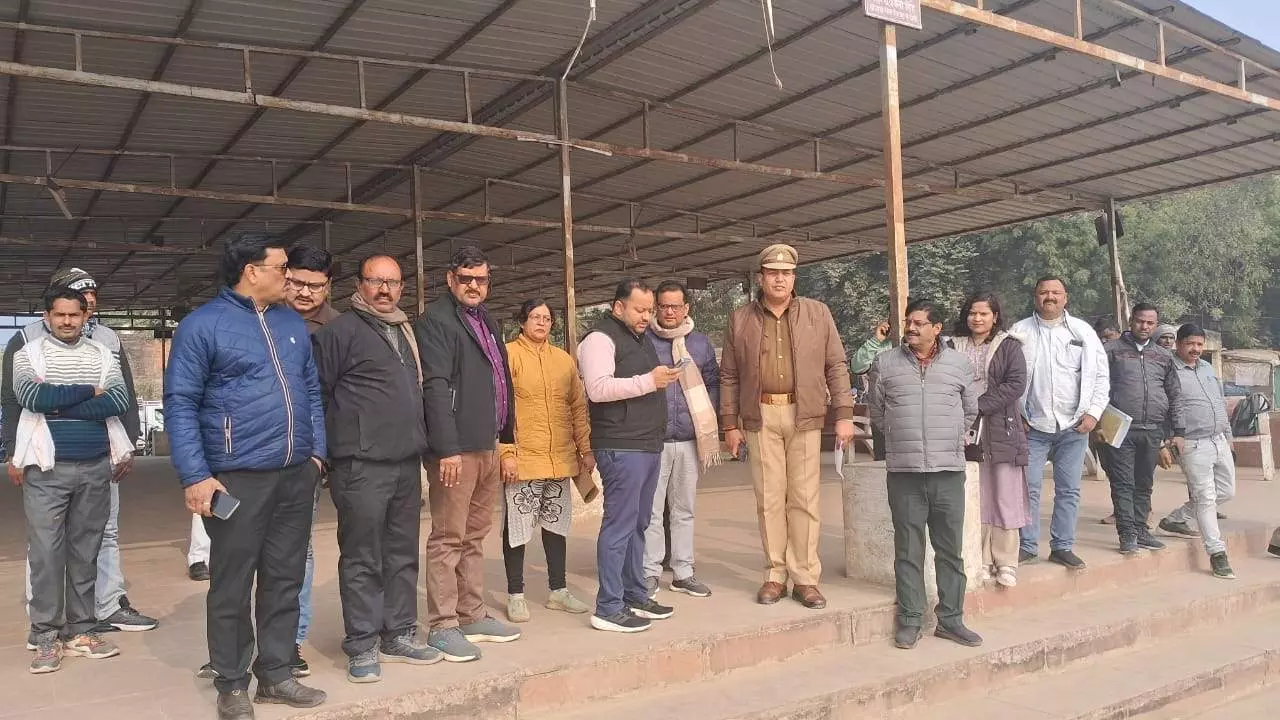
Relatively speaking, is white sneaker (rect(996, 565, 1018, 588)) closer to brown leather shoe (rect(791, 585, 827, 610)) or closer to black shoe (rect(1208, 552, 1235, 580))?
brown leather shoe (rect(791, 585, 827, 610))

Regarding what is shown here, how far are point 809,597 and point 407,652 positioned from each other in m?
1.93

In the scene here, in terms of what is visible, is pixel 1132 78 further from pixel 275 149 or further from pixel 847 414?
pixel 275 149

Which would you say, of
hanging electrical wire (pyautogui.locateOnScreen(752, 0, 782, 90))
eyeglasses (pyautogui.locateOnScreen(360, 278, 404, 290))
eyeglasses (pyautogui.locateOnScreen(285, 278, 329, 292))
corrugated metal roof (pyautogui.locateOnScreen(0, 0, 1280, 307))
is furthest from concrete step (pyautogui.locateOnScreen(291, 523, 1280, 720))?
corrugated metal roof (pyautogui.locateOnScreen(0, 0, 1280, 307))

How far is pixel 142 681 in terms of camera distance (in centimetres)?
351

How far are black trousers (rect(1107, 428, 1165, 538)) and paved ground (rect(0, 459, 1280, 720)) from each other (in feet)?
0.83

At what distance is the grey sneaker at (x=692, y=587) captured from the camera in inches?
187

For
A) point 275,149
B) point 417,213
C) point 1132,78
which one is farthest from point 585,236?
point 1132,78

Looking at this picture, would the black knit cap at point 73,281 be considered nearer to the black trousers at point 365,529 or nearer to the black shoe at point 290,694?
the black trousers at point 365,529

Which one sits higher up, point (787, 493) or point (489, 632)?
point (787, 493)

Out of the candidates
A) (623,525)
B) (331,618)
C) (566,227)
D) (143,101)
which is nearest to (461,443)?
(623,525)

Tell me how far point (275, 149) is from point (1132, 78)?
8781mm

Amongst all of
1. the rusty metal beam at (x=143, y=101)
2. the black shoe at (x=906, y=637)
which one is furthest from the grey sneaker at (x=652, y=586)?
the rusty metal beam at (x=143, y=101)

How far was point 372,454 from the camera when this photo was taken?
3.40 meters

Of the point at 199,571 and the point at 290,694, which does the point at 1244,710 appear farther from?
the point at 199,571
